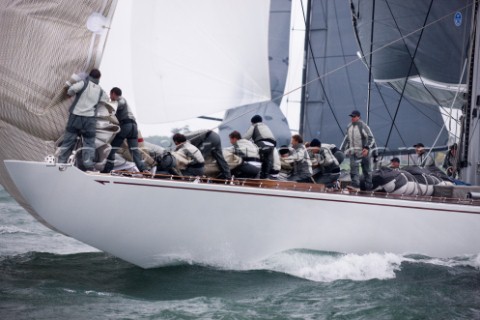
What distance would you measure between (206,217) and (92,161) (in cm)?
146

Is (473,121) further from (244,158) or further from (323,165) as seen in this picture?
(244,158)

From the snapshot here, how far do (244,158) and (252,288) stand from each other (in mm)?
1875

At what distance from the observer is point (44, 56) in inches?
396

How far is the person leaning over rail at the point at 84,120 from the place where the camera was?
9695mm

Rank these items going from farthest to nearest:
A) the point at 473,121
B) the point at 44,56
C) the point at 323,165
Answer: the point at 473,121
the point at 323,165
the point at 44,56

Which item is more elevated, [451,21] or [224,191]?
[451,21]

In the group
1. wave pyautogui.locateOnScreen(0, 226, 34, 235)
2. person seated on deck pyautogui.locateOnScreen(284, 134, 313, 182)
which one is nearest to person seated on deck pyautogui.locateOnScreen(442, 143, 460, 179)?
person seated on deck pyautogui.locateOnScreen(284, 134, 313, 182)

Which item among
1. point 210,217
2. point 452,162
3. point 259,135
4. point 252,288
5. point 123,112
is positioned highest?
point 123,112

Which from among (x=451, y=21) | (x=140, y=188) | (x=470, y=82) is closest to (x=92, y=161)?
(x=140, y=188)

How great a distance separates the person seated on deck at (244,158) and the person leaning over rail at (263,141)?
8.4 inches

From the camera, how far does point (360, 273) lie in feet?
33.8

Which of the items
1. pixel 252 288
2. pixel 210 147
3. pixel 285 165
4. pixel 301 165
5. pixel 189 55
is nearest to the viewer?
pixel 252 288

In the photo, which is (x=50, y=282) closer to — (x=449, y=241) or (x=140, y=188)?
(x=140, y=188)

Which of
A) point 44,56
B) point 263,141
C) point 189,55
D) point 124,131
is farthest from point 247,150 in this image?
point 44,56
